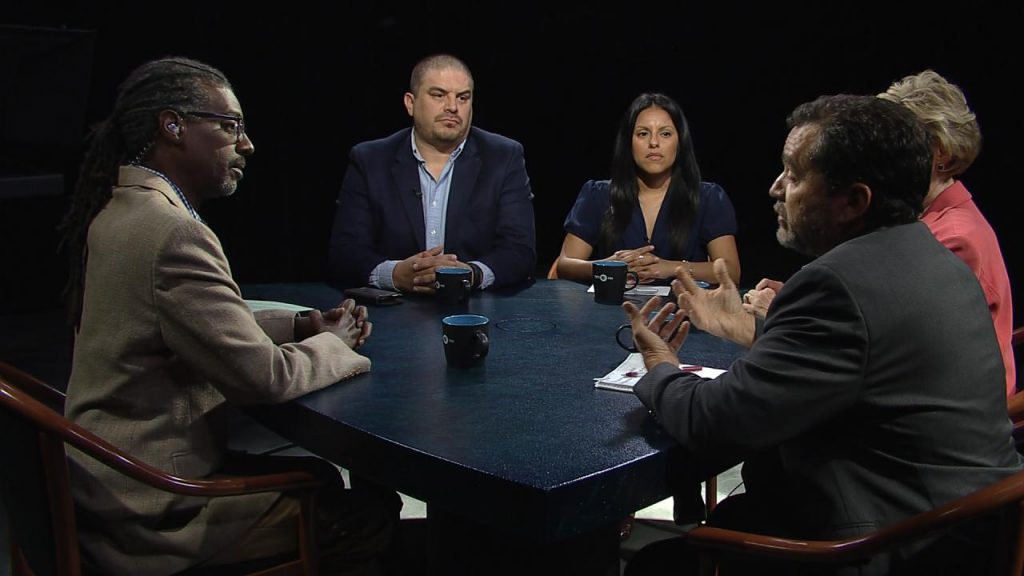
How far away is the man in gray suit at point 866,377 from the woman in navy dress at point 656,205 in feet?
6.36

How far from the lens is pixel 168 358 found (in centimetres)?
158

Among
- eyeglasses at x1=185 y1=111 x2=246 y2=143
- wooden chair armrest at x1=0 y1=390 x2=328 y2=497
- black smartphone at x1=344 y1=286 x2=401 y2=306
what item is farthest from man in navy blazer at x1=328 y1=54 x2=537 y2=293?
wooden chair armrest at x1=0 y1=390 x2=328 y2=497

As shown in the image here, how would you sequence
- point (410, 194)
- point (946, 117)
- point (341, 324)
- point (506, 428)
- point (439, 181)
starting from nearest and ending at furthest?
point (506, 428) < point (341, 324) < point (946, 117) < point (410, 194) < point (439, 181)

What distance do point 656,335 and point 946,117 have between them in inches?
37.5

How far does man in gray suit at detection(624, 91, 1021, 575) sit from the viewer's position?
1.30 m

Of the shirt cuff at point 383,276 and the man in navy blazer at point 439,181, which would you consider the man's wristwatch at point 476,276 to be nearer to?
the shirt cuff at point 383,276

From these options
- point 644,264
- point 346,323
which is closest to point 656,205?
point 644,264

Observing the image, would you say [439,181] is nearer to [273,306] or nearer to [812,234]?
[273,306]

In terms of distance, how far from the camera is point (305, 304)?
2.47 metres

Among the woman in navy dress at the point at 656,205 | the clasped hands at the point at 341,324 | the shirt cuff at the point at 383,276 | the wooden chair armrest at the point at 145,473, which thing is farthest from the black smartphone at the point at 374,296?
the woman in navy dress at the point at 656,205

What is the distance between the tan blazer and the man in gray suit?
70cm

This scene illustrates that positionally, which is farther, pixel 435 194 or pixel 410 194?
pixel 435 194

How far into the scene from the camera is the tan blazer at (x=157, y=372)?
4.96 ft

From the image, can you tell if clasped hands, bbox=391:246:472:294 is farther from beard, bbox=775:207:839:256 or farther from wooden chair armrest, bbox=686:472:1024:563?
wooden chair armrest, bbox=686:472:1024:563
